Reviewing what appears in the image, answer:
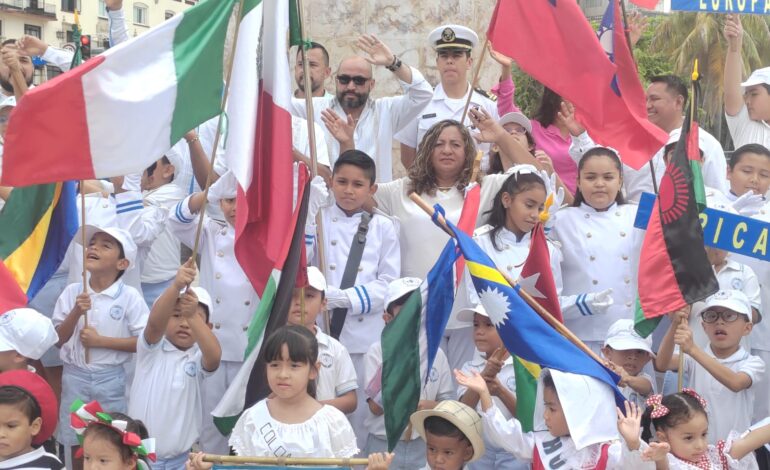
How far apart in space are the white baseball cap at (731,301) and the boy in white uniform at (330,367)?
2073mm

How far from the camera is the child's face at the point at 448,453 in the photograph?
5824mm

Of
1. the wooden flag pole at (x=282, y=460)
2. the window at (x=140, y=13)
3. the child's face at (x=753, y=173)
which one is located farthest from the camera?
the window at (x=140, y=13)

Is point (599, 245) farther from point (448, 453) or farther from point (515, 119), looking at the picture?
point (448, 453)

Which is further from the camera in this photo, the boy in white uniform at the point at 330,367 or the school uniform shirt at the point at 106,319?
the school uniform shirt at the point at 106,319

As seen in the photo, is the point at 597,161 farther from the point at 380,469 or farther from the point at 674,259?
the point at 380,469

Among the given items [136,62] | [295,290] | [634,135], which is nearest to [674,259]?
[634,135]

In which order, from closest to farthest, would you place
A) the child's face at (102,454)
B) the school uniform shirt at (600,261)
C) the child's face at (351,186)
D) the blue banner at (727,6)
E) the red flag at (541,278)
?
1. the child's face at (102,454)
2. the red flag at (541,278)
3. the school uniform shirt at (600,261)
4. the child's face at (351,186)
5. the blue banner at (727,6)

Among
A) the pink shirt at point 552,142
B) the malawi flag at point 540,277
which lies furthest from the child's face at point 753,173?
the malawi flag at point 540,277

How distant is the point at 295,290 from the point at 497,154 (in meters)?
2.41

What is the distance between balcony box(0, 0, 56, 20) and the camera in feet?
207

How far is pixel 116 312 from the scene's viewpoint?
23.3 feet

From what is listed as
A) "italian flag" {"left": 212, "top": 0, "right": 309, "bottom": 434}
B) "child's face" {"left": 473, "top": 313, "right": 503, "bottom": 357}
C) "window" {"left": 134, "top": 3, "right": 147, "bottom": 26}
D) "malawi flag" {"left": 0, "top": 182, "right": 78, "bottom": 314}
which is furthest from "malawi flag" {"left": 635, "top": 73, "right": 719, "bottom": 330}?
"window" {"left": 134, "top": 3, "right": 147, "bottom": 26}

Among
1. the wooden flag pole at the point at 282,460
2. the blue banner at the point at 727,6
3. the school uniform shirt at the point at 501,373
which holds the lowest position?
the wooden flag pole at the point at 282,460

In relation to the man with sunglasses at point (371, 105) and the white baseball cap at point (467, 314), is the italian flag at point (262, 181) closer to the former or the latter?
the white baseball cap at point (467, 314)
